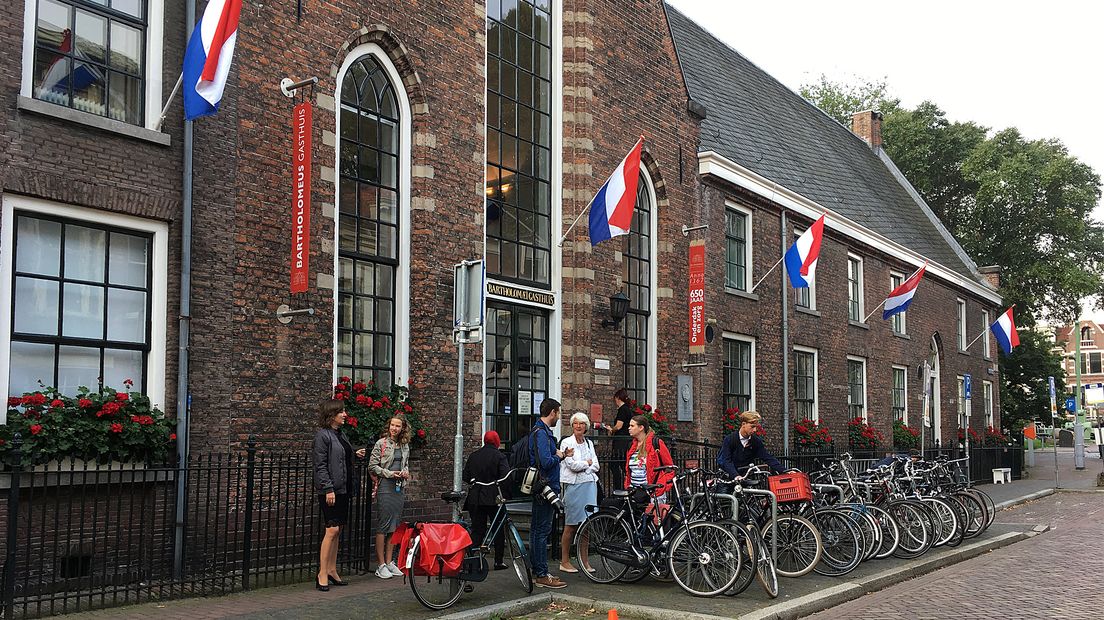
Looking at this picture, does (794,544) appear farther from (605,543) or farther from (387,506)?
(387,506)

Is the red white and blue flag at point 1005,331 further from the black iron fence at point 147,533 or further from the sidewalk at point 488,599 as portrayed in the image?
the black iron fence at point 147,533

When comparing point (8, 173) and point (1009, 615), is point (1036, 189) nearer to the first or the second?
point (1009, 615)

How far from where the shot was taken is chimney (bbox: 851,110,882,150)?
3778cm

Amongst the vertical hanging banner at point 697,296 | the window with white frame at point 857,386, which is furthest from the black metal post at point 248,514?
the window with white frame at point 857,386

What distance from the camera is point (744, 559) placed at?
31.9ft

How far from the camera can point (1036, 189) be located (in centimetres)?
3919

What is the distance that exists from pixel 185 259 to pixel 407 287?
3.19 m

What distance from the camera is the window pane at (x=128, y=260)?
1005 centimetres

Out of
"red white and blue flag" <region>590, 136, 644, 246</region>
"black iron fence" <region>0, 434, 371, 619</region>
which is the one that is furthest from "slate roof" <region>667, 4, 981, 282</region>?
"black iron fence" <region>0, 434, 371, 619</region>

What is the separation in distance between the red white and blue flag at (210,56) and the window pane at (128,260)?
143cm

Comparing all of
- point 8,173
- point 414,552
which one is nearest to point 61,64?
point 8,173

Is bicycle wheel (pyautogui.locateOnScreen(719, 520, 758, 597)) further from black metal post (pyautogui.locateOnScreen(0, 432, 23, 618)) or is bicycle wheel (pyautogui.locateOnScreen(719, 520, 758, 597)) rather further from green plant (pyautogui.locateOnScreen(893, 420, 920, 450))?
green plant (pyautogui.locateOnScreen(893, 420, 920, 450))

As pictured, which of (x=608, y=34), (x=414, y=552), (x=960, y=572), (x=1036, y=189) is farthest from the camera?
(x=1036, y=189)

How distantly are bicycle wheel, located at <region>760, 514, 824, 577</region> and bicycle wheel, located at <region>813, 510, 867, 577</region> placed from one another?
0.30 meters
